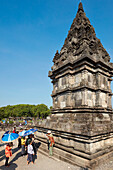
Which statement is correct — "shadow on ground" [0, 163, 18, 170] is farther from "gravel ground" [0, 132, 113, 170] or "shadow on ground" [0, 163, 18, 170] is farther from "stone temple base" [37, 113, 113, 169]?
"stone temple base" [37, 113, 113, 169]

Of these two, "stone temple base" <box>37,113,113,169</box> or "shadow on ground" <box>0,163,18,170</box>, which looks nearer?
"stone temple base" <box>37,113,113,169</box>

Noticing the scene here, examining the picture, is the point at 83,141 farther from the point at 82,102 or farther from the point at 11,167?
the point at 11,167

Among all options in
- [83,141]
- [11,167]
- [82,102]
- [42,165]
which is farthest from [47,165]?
[82,102]

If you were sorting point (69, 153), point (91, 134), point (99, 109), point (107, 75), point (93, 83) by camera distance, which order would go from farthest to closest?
1. point (107, 75)
2. point (93, 83)
3. point (99, 109)
4. point (69, 153)
5. point (91, 134)

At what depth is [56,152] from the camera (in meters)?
7.88

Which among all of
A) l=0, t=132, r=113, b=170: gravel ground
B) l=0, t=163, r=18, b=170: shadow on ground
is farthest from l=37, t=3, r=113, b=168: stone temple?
l=0, t=163, r=18, b=170: shadow on ground

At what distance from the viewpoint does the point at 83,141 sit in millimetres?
6453

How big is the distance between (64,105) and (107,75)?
509cm

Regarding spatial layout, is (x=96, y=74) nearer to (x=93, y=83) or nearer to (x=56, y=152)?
(x=93, y=83)

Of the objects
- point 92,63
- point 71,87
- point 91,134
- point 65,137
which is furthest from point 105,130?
point 92,63

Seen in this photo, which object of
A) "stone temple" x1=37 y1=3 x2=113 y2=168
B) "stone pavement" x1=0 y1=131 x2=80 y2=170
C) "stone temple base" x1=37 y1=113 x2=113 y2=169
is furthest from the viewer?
"stone temple" x1=37 y1=3 x2=113 y2=168

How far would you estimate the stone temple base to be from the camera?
20.4 ft

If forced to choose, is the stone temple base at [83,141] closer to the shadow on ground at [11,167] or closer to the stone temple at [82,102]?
the stone temple at [82,102]

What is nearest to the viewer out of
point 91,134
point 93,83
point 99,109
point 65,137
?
point 91,134
